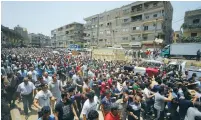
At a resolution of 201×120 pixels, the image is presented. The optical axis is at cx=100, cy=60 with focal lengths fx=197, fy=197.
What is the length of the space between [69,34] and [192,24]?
66.2m

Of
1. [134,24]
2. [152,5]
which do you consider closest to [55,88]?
[152,5]

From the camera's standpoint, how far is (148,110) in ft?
26.3

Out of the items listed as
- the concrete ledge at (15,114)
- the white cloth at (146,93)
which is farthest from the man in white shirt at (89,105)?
the concrete ledge at (15,114)

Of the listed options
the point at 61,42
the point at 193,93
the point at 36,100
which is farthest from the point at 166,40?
the point at 61,42

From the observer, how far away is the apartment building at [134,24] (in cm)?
4384

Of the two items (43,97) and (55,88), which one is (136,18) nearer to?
(55,88)

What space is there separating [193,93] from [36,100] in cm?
575

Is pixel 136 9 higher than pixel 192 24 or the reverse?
higher

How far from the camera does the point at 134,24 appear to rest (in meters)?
50.6

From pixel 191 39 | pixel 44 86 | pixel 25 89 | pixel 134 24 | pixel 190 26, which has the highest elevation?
pixel 134 24

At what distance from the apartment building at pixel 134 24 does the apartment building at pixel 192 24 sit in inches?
213

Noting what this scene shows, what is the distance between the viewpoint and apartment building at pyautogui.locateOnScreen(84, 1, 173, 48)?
144ft

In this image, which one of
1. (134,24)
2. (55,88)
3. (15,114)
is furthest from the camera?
(134,24)

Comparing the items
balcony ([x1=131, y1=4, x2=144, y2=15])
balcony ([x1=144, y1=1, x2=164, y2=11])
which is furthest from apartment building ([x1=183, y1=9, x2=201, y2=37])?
balcony ([x1=131, y1=4, x2=144, y2=15])
